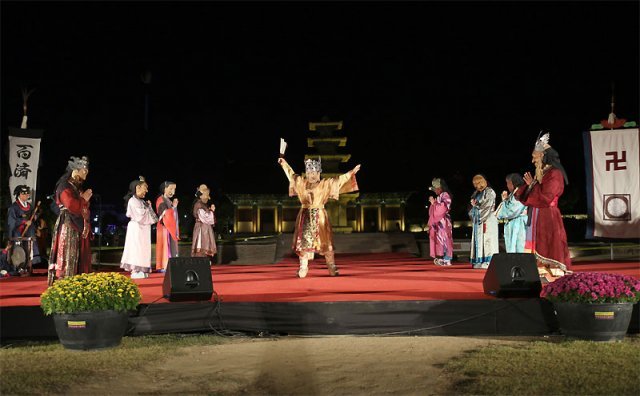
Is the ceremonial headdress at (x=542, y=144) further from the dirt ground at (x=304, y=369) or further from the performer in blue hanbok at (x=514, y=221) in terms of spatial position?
the dirt ground at (x=304, y=369)

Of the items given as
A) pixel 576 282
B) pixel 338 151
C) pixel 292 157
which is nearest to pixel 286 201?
pixel 338 151

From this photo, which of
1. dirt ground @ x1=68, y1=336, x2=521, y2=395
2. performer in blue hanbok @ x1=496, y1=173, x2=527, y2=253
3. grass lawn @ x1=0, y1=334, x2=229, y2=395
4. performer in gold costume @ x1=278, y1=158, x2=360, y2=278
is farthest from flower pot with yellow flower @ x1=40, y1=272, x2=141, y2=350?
performer in blue hanbok @ x1=496, y1=173, x2=527, y2=253

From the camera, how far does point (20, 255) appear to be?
37.4 ft

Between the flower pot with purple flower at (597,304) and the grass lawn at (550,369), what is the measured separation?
5.6 inches

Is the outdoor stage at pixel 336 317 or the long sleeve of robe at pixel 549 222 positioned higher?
the long sleeve of robe at pixel 549 222

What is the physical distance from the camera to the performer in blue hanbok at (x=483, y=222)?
10734mm

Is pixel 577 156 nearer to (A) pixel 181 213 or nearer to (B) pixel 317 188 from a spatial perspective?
(A) pixel 181 213

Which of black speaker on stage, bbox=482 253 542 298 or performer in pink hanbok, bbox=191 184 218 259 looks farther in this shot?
performer in pink hanbok, bbox=191 184 218 259

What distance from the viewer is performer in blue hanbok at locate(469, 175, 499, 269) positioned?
10.7m

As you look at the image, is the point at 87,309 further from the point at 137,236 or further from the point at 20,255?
the point at 20,255

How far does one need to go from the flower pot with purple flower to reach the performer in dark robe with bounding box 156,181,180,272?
8.07 meters

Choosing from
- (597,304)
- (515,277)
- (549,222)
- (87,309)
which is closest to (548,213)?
(549,222)

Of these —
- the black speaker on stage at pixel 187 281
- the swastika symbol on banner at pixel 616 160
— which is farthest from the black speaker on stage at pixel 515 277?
the swastika symbol on banner at pixel 616 160

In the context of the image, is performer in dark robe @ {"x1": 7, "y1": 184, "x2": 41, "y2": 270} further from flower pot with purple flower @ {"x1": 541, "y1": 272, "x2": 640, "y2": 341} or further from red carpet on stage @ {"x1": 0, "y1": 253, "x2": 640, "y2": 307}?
flower pot with purple flower @ {"x1": 541, "y1": 272, "x2": 640, "y2": 341}
